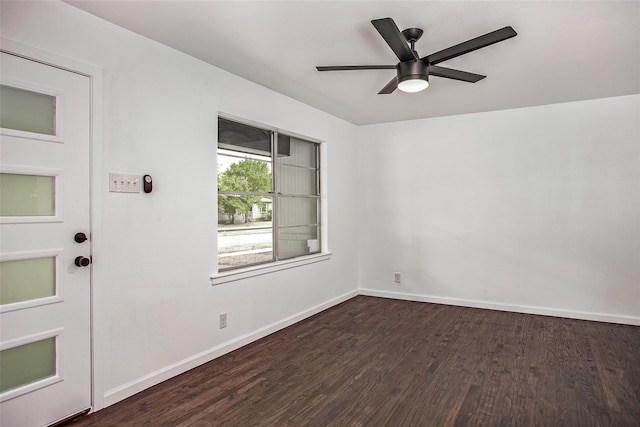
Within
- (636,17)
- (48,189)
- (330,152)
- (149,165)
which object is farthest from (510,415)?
(330,152)

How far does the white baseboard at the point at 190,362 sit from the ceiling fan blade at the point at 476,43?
9.05 ft

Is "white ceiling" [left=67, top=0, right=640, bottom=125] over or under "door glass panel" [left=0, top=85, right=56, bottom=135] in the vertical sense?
over

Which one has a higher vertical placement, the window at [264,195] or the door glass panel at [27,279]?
the window at [264,195]

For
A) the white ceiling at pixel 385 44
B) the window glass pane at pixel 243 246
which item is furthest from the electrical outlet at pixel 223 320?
the white ceiling at pixel 385 44

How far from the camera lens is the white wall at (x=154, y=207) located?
7.94 feet

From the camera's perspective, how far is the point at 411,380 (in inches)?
111

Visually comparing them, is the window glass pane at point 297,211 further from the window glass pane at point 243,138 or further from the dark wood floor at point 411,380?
the dark wood floor at point 411,380

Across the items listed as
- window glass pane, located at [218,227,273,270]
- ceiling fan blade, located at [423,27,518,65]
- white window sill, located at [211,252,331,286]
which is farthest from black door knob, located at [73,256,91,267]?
ceiling fan blade, located at [423,27,518,65]

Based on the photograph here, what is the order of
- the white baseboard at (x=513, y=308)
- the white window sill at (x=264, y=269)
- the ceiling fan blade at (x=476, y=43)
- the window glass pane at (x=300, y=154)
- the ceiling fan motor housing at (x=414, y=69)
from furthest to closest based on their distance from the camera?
1. the window glass pane at (x=300, y=154)
2. the white baseboard at (x=513, y=308)
3. the white window sill at (x=264, y=269)
4. the ceiling fan motor housing at (x=414, y=69)
5. the ceiling fan blade at (x=476, y=43)

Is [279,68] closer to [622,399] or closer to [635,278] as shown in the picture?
[622,399]

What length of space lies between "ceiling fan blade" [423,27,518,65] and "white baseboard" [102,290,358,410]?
9.05 ft

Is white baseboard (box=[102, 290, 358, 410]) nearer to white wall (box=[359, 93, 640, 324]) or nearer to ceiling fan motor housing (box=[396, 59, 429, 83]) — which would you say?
white wall (box=[359, 93, 640, 324])

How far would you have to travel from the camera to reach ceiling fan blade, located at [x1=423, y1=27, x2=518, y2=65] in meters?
2.21

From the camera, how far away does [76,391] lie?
231 centimetres
